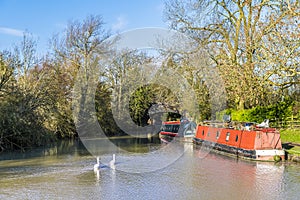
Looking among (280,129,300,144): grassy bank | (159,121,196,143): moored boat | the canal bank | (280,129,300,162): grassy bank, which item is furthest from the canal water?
(159,121,196,143): moored boat

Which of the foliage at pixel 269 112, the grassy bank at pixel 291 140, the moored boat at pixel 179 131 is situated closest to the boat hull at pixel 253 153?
the grassy bank at pixel 291 140

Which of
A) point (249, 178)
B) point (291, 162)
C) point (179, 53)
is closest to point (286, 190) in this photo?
point (249, 178)

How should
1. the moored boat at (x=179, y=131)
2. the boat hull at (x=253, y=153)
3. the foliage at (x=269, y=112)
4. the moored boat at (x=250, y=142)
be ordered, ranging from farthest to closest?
1. the moored boat at (x=179, y=131)
2. the foliage at (x=269, y=112)
3. the moored boat at (x=250, y=142)
4. the boat hull at (x=253, y=153)

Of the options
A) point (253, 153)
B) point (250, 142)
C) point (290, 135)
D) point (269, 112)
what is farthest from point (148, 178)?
point (269, 112)

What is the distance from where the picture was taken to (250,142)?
52.2 feet

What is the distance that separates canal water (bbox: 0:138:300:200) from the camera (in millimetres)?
10602

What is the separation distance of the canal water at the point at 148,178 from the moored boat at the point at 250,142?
18.0 inches

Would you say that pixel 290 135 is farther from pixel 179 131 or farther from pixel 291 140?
pixel 179 131

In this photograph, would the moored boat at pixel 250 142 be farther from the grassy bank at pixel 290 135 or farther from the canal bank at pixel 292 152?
the grassy bank at pixel 290 135

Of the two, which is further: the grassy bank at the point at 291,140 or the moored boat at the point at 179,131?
the moored boat at the point at 179,131

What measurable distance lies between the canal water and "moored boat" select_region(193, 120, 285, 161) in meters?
0.46

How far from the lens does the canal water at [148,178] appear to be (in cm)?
1060

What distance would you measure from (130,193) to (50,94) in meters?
13.4

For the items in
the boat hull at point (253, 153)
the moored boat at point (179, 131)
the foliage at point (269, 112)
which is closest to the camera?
the boat hull at point (253, 153)
